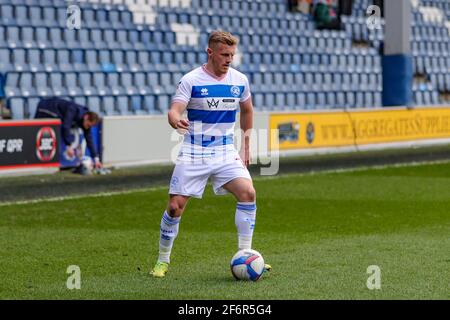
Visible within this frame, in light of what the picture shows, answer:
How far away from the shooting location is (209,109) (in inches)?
340

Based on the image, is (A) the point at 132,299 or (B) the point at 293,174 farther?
(B) the point at 293,174

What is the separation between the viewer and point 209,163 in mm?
8711

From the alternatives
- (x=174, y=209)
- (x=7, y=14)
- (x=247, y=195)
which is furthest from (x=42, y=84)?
(x=247, y=195)

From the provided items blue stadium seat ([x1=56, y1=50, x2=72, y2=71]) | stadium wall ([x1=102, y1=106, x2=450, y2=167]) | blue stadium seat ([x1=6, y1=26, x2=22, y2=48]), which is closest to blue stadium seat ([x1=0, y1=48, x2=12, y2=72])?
blue stadium seat ([x1=6, y1=26, x2=22, y2=48])

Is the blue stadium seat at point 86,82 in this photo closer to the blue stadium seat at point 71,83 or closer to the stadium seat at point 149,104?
the blue stadium seat at point 71,83

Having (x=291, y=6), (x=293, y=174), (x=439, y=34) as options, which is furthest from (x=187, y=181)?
(x=439, y=34)

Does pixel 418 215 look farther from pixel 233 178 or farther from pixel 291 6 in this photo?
pixel 291 6

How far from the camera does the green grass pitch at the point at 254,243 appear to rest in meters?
8.11

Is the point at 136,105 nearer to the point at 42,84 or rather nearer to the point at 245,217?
the point at 42,84

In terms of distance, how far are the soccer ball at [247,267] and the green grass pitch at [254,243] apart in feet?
0.32

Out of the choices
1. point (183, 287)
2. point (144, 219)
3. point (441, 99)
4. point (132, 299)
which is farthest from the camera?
point (441, 99)

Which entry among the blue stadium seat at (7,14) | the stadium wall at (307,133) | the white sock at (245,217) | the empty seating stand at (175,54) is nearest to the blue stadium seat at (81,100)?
the empty seating stand at (175,54)

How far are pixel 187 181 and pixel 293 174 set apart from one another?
36.7ft

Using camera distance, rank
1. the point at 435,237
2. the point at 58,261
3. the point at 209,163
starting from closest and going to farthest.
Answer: the point at 209,163, the point at 58,261, the point at 435,237
